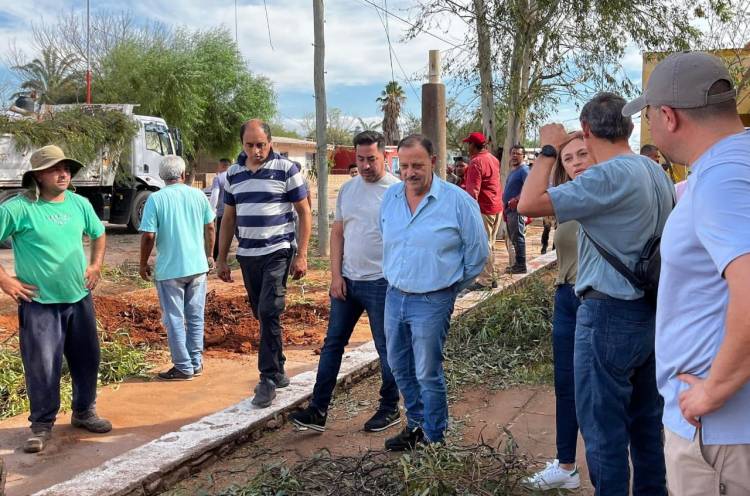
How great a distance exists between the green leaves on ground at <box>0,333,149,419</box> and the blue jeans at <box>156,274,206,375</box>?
450mm

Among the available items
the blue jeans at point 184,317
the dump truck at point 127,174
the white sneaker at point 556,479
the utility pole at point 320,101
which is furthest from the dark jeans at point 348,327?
the dump truck at point 127,174

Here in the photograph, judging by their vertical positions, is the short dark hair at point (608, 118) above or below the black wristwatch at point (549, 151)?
above

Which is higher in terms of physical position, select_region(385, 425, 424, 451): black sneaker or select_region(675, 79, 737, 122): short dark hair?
select_region(675, 79, 737, 122): short dark hair

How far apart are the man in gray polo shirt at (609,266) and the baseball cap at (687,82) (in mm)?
666

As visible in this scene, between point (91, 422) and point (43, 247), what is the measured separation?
47.9 inches

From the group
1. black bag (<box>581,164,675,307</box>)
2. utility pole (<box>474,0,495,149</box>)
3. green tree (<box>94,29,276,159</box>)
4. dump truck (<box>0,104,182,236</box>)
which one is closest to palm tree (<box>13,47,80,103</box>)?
green tree (<box>94,29,276,159</box>)

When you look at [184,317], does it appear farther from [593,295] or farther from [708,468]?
[708,468]

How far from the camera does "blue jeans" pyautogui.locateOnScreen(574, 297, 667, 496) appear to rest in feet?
8.85

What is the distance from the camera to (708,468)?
1.81 meters

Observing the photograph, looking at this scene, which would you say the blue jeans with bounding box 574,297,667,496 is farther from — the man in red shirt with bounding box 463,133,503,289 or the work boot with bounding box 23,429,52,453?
the man in red shirt with bounding box 463,133,503,289

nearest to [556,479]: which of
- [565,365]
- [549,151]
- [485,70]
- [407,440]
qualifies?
[565,365]

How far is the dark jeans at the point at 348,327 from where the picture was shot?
14.7 feet

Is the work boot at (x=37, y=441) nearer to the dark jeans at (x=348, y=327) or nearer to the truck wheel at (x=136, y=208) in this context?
the dark jeans at (x=348, y=327)

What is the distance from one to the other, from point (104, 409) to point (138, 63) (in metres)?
27.6
